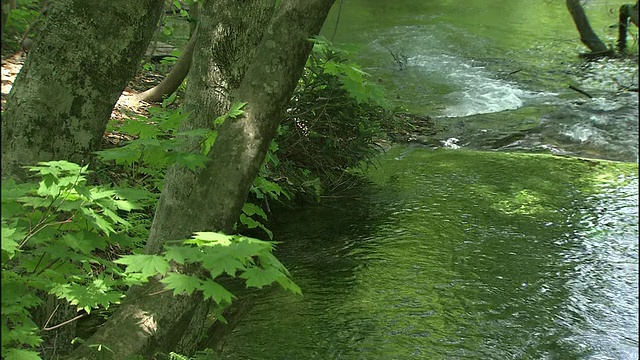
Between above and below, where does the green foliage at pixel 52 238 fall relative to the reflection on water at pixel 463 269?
above

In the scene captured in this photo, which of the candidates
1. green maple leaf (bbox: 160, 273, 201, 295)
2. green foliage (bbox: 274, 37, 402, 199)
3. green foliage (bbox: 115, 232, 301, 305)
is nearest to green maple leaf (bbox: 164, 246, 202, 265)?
green foliage (bbox: 115, 232, 301, 305)

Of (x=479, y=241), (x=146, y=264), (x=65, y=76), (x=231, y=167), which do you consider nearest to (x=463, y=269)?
(x=479, y=241)

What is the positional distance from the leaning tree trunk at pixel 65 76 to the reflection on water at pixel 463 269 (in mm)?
1785

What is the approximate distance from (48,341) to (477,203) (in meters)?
4.35

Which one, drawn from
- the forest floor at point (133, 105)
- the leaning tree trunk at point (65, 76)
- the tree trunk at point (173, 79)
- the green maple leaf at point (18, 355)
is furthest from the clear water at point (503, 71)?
the green maple leaf at point (18, 355)

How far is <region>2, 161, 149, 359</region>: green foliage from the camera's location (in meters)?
2.27

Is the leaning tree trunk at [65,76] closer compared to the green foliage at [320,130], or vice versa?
the leaning tree trunk at [65,76]

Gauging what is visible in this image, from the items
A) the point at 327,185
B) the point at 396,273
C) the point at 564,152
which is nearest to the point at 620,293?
the point at 396,273

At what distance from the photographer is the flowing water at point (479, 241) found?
14.3 ft

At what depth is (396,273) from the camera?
206 inches

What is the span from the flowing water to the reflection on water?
14mm

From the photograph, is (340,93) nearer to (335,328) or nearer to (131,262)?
(335,328)

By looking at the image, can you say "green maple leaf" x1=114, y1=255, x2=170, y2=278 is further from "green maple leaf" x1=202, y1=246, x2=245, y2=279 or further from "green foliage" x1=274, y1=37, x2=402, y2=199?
"green foliage" x1=274, y1=37, x2=402, y2=199

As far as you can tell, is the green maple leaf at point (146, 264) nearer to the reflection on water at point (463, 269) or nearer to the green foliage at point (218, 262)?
the green foliage at point (218, 262)
